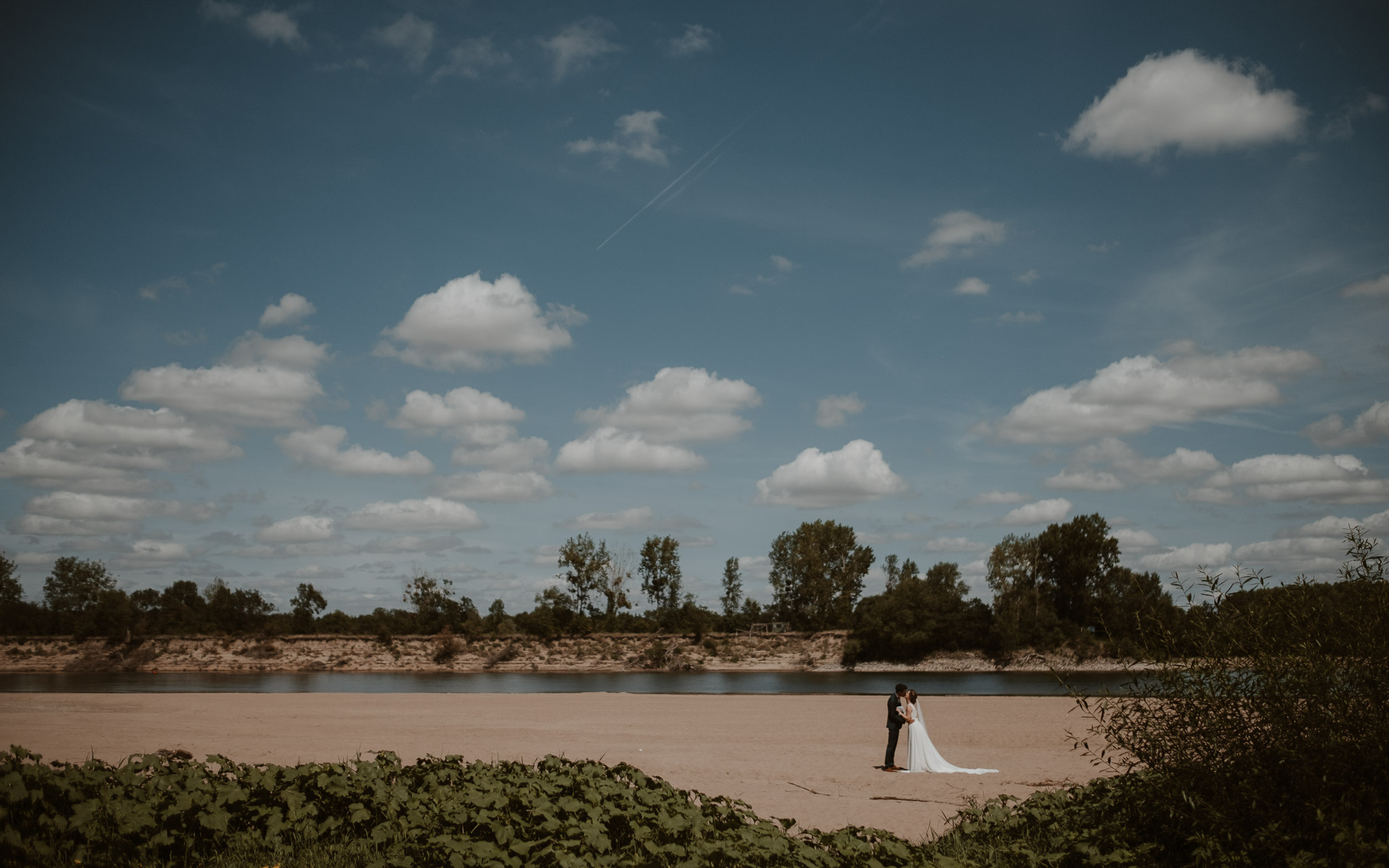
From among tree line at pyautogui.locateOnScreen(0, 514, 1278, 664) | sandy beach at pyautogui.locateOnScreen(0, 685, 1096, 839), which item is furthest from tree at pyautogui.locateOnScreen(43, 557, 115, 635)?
sandy beach at pyautogui.locateOnScreen(0, 685, 1096, 839)

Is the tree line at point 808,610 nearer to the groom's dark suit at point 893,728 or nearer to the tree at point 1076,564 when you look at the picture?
the tree at point 1076,564

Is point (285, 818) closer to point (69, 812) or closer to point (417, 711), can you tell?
point (69, 812)

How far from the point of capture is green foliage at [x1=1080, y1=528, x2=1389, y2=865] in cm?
557

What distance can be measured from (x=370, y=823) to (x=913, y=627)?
77.7 meters

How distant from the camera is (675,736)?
23188 mm

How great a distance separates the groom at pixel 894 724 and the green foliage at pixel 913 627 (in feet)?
214

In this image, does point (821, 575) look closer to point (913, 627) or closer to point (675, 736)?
point (913, 627)

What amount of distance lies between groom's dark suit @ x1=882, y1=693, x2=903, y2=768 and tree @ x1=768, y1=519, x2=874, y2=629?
75.6m

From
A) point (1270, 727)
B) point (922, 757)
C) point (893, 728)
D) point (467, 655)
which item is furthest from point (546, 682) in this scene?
point (1270, 727)

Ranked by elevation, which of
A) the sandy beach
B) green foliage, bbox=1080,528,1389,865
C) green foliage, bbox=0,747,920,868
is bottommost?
the sandy beach

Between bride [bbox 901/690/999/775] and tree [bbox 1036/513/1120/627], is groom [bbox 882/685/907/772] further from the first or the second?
tree [bbox 1036/513/1120/627]

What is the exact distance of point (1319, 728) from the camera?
19.5ft

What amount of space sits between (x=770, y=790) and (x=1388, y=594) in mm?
9841

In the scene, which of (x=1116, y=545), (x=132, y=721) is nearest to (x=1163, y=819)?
(x=132, y=721)
